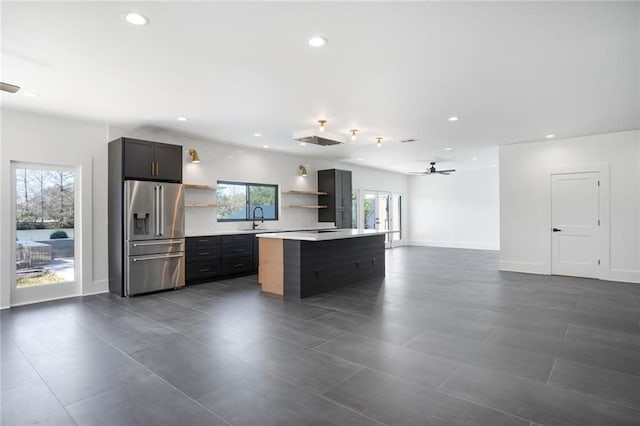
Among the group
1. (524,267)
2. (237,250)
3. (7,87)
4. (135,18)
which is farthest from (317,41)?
(524,267)

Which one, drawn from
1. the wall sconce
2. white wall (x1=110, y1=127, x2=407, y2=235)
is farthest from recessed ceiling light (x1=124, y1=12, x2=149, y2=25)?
the wall sconce

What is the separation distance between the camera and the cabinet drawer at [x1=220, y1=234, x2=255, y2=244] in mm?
6527

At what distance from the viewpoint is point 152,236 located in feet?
18.0

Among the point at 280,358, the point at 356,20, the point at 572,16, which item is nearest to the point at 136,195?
the point at 280,358

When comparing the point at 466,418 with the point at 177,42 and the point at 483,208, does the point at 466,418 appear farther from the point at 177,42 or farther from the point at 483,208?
the point at 483,208

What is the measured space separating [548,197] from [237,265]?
6.21m

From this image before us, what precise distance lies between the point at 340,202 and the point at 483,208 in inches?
217

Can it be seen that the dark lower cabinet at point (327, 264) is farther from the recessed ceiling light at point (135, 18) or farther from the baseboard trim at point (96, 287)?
the recessed ceiling light at point (135, 18)

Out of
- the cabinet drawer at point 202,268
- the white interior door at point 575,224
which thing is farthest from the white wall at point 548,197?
the cabinet drawer at point 202,268

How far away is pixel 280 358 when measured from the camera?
2924mm

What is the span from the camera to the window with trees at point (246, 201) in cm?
726

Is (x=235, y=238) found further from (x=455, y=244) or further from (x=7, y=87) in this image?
(x=455, y=244)

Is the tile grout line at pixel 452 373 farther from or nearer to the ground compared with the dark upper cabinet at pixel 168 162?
nearer to the ground

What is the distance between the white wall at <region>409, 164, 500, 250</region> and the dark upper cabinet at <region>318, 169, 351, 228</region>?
466 centimetres
